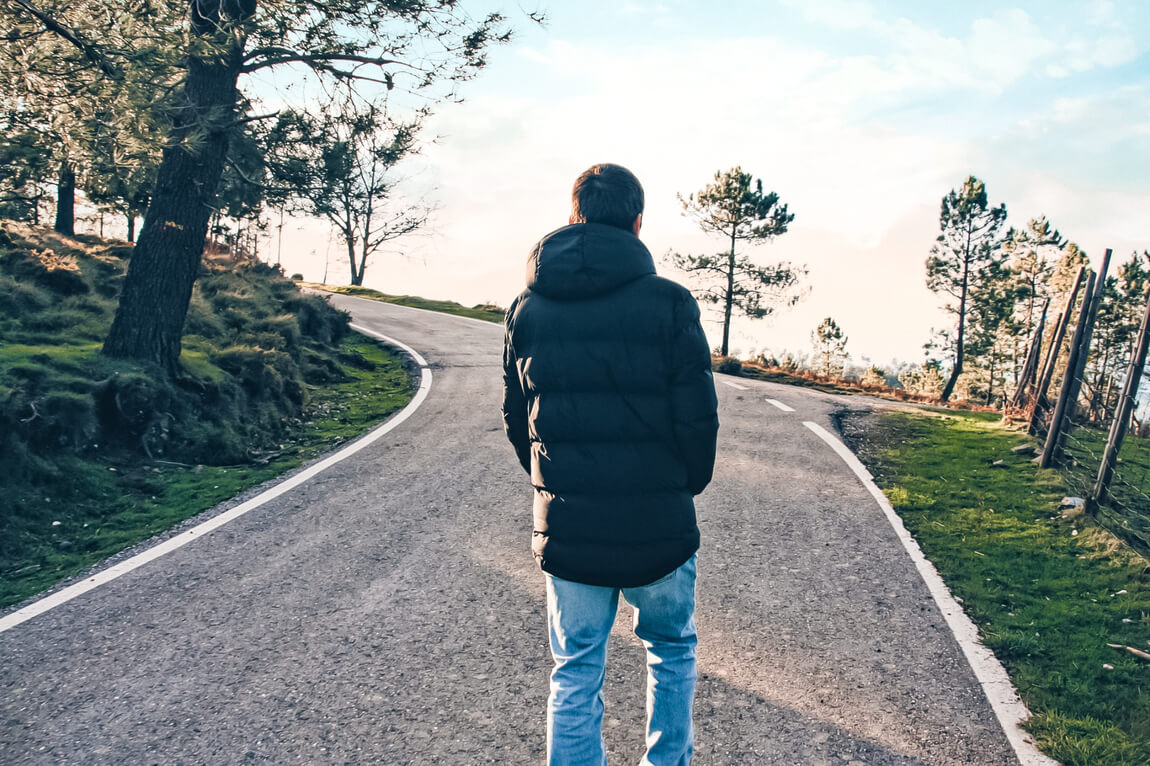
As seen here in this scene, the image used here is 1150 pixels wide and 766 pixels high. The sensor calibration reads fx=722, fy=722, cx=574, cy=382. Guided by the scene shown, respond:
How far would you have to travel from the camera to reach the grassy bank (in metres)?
5.72

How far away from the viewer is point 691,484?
8.42 ft

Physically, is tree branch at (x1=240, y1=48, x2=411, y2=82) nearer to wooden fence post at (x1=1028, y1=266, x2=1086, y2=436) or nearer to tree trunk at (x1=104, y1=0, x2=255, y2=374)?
tree trunk at (x1=104, y1=0, x2=255, y2=374)

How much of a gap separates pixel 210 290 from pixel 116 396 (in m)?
5.98

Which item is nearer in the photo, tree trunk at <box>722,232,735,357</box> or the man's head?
the man's head

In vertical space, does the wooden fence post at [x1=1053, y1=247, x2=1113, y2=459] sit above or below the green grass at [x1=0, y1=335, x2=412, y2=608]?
above

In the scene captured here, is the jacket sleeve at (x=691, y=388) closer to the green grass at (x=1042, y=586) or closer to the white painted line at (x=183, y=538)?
the green grass at (x=1042, y=586)

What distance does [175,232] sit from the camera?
8734 millimetres

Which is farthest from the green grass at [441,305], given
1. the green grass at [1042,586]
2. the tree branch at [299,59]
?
the green grass at [1042,586]

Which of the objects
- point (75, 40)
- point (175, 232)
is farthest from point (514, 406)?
point (175, 232)

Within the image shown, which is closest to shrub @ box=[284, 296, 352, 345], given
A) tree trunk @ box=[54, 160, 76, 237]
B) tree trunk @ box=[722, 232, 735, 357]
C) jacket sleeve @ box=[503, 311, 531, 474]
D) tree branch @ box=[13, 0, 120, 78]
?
tree trunk @ box=[54, 160, 76, 237]

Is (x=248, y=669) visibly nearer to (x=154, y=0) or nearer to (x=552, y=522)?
(x=552, y=522)

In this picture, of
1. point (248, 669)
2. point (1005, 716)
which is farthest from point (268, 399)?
point (1005, 716)

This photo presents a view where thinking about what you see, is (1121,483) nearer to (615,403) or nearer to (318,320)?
(615,403)

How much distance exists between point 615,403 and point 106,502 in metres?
5.72
